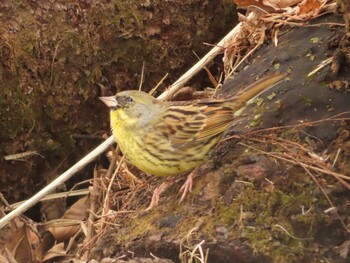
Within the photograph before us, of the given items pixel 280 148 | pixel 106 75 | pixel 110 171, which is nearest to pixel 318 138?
pixel 280 148

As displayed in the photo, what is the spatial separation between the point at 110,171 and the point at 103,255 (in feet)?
3.91

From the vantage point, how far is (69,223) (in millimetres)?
5680

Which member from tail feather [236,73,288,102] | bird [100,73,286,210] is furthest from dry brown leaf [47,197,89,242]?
tail feather [236,73,288,102]

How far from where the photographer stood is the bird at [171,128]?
4.49 m

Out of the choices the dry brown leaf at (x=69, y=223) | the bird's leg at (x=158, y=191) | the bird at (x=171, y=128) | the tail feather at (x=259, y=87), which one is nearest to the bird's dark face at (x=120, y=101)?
the bird at (x=171, y=128)

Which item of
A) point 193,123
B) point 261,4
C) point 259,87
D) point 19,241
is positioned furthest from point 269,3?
point 19,241

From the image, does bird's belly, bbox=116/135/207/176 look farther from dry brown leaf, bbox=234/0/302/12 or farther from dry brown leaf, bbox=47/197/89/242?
dry brown leaf, bbox=234/0/302/12

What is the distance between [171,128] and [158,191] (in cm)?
37

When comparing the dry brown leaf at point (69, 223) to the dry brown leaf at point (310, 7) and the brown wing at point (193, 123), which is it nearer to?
the brown wing at point (193, 123)

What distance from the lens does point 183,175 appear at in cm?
469

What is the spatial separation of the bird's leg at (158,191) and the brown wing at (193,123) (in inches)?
10.3

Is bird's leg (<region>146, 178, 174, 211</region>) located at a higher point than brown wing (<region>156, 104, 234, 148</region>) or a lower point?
lower

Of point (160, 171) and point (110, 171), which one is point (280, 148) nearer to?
point (160, 171)

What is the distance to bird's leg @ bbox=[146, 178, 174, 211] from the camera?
4.50 m
